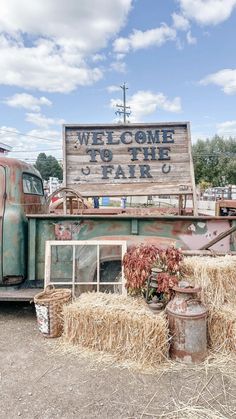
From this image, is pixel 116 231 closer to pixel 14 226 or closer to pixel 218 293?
pixel 14 226

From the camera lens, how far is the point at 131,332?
361cm

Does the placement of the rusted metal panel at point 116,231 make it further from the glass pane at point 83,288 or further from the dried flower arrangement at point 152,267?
the dried flower arrangement at point 152,267

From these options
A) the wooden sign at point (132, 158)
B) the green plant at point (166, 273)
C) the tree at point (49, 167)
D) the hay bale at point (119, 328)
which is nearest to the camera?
the hay bale at point (119, 328)

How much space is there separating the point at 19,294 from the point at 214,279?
2.46 metres

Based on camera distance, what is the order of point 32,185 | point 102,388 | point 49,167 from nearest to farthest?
point 102,388 < point 32,185 < point 49,167

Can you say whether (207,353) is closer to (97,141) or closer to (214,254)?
(214,254)

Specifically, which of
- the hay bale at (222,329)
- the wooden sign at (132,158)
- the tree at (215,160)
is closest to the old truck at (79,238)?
the hay bale at (222,329)

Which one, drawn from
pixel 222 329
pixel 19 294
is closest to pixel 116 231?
pixel 19 294

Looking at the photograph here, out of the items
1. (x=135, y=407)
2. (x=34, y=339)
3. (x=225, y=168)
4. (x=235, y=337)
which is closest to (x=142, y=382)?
(x=135, y=407)

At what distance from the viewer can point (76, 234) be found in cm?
472

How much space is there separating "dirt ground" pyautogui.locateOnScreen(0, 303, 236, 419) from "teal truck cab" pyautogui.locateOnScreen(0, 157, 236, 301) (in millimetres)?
→ 1039

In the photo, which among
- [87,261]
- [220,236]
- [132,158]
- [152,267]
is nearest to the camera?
[152,267]

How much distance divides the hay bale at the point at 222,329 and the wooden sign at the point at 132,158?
2779mm

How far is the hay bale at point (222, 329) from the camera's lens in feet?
12.2
